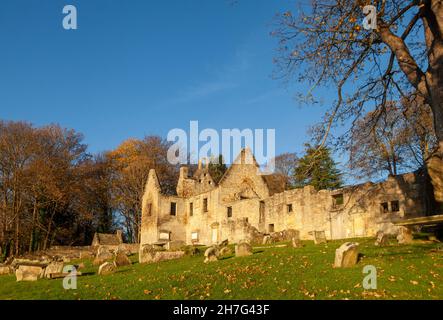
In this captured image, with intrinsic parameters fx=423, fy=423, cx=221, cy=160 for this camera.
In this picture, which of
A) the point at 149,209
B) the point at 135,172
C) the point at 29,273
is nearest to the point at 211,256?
the point at 29,273

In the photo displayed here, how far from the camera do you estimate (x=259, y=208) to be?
39.8 metres

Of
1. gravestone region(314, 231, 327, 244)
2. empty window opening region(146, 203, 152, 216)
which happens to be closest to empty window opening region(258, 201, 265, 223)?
empty window opening region(146, 203, 152, 216)

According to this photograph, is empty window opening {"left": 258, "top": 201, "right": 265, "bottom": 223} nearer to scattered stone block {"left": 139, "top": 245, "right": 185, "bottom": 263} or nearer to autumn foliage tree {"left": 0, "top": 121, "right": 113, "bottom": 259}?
scattered stone block {"left": 139, "top": 245, "right": 185, "bottom": 263}

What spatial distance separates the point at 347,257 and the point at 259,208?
26600mm

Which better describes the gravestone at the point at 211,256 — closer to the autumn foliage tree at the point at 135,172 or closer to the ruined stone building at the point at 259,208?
the ruined stone building at the point at 259,208

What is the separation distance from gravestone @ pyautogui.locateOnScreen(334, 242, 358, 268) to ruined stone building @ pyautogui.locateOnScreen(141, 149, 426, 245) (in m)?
12.6

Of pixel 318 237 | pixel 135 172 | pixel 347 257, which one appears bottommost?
pixel 347 257

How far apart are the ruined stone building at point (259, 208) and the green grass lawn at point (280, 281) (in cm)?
1126

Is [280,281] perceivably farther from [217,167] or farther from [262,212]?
[217,167]

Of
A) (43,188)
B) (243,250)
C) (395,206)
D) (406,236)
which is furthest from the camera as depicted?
(43,188)

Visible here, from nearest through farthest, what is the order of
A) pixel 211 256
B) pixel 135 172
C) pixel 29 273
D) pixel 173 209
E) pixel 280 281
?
pixel 280 281 → pixel 29 273 → pixel 211 256 → pixel 173 209 → pixel 135 172

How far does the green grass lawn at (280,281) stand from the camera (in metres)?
10.5

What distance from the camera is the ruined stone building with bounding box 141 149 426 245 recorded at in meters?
27.7

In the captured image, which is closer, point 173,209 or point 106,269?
point 106,269
